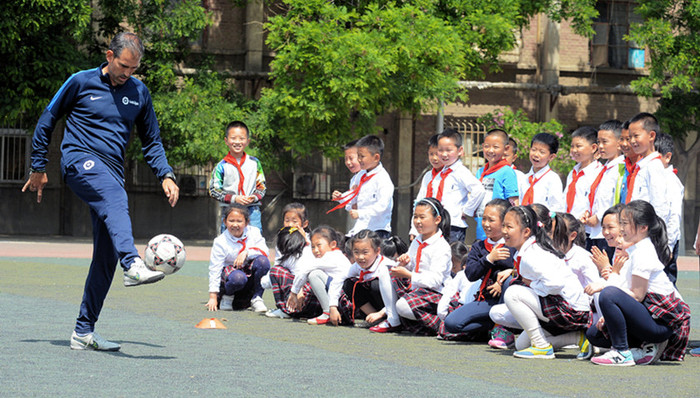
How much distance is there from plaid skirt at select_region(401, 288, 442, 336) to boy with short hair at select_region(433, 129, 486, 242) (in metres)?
1.56

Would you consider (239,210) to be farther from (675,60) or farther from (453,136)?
(675,60)

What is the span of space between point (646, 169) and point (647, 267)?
1.61 m

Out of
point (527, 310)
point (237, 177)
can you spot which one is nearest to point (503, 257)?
point (527, 310)

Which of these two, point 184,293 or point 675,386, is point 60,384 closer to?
point 675,386

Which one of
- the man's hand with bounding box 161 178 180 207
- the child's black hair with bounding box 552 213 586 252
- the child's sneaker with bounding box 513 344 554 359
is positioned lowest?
the child's sneaker with bounding box 513 344 554 359

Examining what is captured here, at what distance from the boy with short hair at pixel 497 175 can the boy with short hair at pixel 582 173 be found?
23.6 inches

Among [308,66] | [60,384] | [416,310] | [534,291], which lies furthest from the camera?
[308,66]

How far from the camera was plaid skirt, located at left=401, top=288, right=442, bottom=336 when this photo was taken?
866cm

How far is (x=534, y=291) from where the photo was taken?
24.7ft

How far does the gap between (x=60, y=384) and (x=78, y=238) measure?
69.2ft

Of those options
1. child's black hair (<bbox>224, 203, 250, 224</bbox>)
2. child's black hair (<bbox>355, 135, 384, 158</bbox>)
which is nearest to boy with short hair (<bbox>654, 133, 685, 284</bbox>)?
child's black hair (<bbox>355, 135, 384, 158</bbox>)

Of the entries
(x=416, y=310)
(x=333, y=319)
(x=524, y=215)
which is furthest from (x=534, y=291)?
(x=333, y=319)

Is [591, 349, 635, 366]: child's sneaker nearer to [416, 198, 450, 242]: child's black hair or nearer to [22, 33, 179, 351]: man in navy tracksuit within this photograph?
[416, 198, 450, 242]: child's black hair

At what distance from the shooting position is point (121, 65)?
6.78 m
